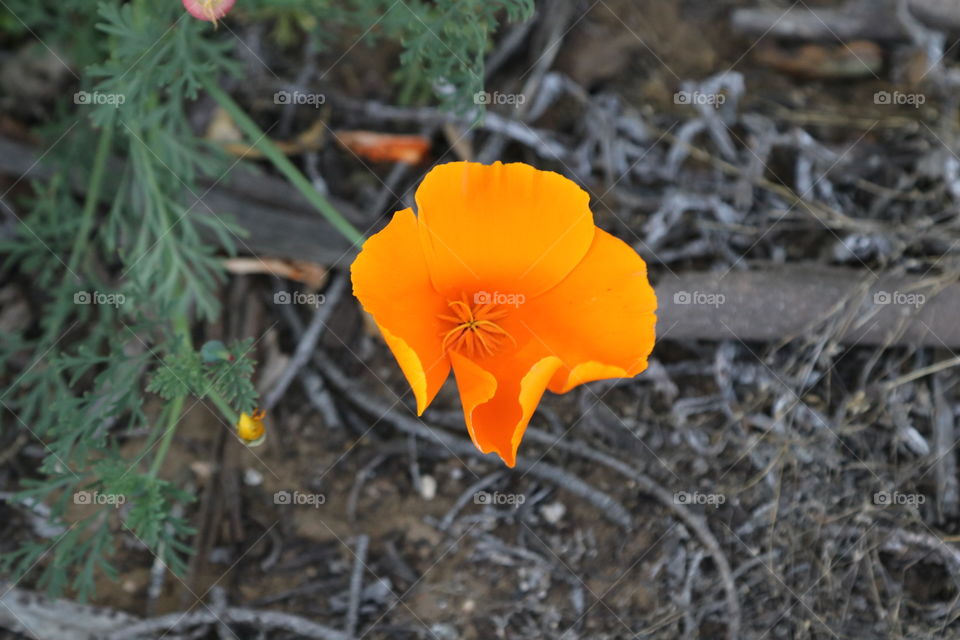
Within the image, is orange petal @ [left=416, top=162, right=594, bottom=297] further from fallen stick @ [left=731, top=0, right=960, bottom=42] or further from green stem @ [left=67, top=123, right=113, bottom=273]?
fallen stick @ [left=731, top=0, right=960, bottom=42]

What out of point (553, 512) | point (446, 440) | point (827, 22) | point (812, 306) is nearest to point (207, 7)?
point (446, 440)

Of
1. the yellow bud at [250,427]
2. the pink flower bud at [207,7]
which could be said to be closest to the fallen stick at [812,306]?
the yellow bud at [250,427]

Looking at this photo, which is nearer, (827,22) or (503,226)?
(503,226)

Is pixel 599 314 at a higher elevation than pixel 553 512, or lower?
higher

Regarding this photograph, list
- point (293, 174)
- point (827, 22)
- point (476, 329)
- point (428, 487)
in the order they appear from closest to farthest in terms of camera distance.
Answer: point (476, 329)
point (293, 174)
point (428, 487)
point (827, 22)

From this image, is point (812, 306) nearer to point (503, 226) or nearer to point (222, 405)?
point (503, 226)

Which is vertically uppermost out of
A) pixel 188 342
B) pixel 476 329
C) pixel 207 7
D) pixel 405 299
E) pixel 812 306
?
pixel 207 7

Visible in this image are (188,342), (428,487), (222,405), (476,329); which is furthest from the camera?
(428,487)
